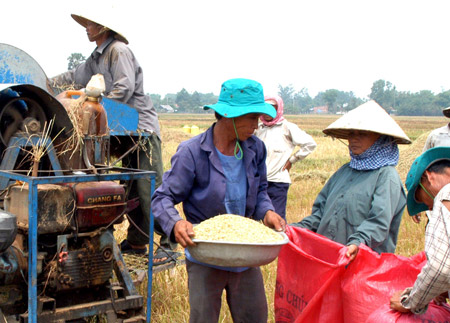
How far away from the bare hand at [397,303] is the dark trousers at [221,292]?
0.81 m

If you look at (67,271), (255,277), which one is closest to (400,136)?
(255,277)

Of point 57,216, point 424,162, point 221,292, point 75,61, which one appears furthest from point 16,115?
point 75,61

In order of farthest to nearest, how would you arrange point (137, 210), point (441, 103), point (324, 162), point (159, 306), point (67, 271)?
point (441, 103), point (324, 162), point (137, 210), point (159, 306), point (67, 271)

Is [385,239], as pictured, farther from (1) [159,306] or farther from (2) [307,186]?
(2) [307,186]

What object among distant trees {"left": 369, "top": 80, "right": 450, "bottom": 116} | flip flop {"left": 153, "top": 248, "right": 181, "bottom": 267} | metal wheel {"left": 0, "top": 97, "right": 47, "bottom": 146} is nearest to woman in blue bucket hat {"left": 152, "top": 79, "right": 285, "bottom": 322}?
metal wheel {"left": 0, "top": 97, "right": 47, "bottom": 146}

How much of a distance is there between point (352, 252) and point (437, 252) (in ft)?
2.47

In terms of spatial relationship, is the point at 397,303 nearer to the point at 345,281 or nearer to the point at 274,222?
the point at 345,281

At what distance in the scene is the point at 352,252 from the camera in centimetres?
310

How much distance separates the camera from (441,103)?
114500 mm

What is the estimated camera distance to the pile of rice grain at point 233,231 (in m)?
2.79

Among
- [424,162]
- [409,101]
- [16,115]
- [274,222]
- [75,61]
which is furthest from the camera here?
[409,101]

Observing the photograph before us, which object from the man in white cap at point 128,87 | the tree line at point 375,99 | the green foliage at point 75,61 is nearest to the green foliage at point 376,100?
the tree line at point 375,99

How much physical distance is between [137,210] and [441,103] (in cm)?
11853

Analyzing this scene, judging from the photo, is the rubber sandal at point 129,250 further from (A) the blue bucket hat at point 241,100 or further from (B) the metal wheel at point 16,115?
(A) the blue bucket hat at point 241,100
